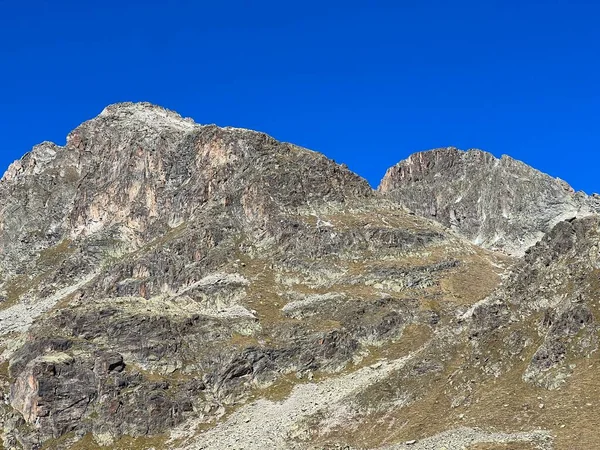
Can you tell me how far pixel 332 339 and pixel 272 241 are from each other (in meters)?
51.4

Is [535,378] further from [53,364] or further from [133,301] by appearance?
[133,301]

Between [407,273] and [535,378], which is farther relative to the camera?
[407,273]

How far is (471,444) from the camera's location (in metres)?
64.9

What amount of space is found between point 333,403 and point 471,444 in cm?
3336

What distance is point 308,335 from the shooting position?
4843 inches

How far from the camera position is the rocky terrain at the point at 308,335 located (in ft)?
249

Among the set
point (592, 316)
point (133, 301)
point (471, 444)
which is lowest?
point (471, 444)

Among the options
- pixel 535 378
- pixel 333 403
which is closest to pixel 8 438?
pixel 333 403

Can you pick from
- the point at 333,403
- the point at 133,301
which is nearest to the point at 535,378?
the point at 333,403

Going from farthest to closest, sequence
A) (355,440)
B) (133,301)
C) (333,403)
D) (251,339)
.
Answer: (133,301) < (251,339) < (333,403) < (355,440)

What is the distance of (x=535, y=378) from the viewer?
242ft

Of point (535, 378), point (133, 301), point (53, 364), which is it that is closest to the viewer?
point (535, 378)

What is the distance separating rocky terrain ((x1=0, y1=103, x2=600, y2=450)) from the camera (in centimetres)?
7600

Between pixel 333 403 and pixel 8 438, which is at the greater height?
pixel 8 438
